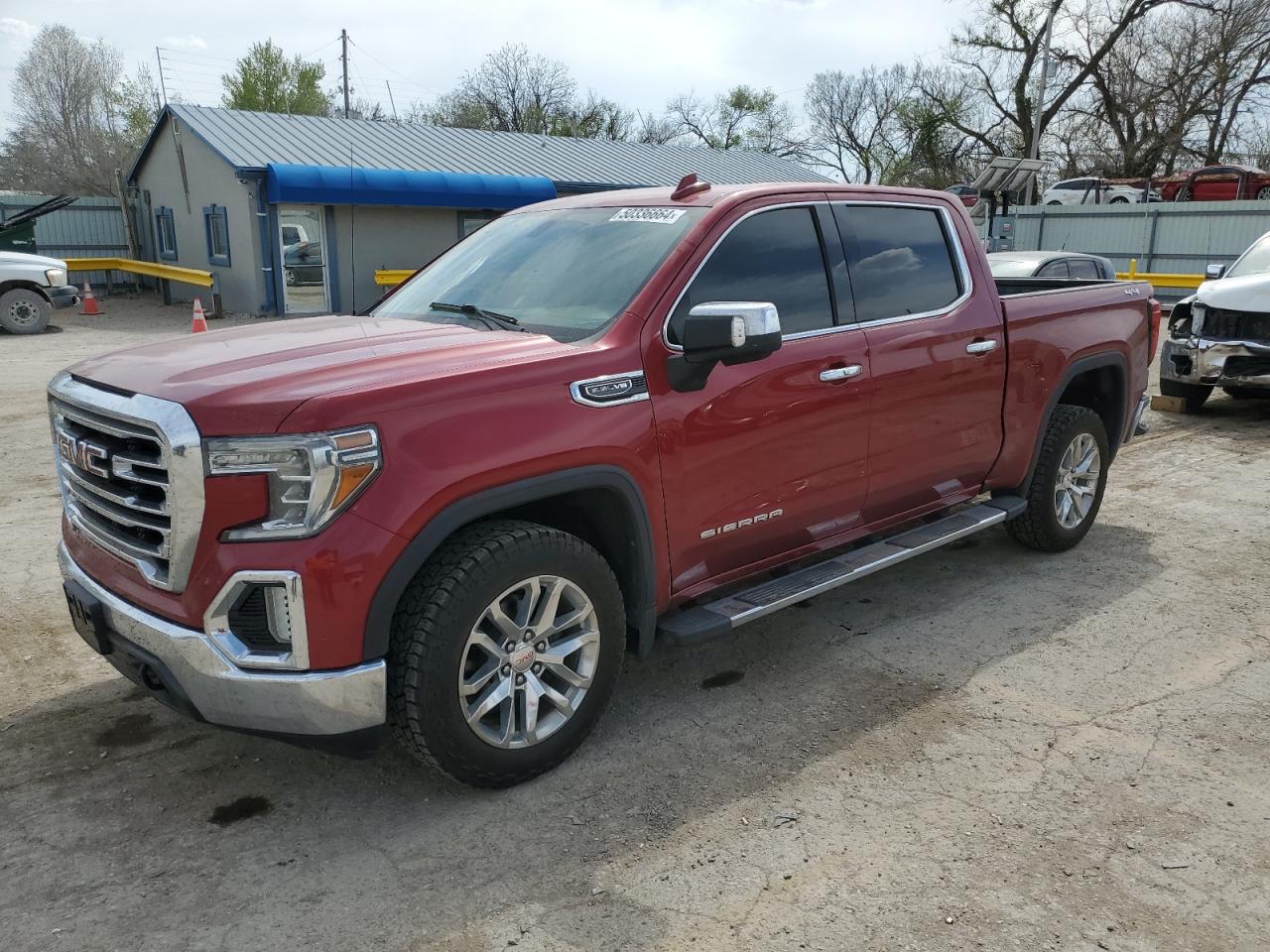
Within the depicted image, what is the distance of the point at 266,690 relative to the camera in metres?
2.78

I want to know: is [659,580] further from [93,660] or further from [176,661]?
[93,660]

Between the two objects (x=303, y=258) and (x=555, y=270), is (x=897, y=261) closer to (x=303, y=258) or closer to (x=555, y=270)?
(x=555, y=270)

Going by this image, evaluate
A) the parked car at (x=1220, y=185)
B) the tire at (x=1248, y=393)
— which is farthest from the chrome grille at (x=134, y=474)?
the parked car at (x=1220, y=185)

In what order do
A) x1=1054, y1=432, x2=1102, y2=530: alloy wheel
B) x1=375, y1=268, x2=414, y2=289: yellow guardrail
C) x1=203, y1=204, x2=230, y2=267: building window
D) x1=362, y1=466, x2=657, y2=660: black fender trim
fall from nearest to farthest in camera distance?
x1=362, y1=466, x2=657, y2=660: black fender trim → x1=1054, y1=432, x2=1102, y2=530: alloy wheel → x1=375, y1=268, x2=414, y2=289: yellow guardrail → x1=203, y1=204, x2=230, y2=267: building window

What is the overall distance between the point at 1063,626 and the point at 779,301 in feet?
6.90

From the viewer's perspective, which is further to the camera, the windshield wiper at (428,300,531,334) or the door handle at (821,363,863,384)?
the door handle at (821,363,863,384)

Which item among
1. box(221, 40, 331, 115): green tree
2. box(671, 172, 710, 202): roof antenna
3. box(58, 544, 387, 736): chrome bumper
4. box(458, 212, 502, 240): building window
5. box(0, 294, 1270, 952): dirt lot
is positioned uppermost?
box(221, 40, 331, 115): green tree

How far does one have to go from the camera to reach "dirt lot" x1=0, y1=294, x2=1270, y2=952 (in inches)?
105

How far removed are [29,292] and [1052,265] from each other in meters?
16.3

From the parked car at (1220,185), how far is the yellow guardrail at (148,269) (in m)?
24.9

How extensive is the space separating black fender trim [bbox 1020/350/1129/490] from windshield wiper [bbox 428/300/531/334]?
2.92 meters

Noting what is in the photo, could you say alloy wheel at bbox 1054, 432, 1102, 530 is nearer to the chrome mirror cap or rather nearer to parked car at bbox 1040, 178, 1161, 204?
the chrome mirror cap

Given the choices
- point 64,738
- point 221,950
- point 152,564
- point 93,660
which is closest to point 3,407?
point 93,660

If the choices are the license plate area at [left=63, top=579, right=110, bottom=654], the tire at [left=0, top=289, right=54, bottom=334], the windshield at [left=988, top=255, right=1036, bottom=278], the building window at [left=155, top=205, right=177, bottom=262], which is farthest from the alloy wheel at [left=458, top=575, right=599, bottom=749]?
the building window at [left=155, top=205, right=177, bottom=262]
